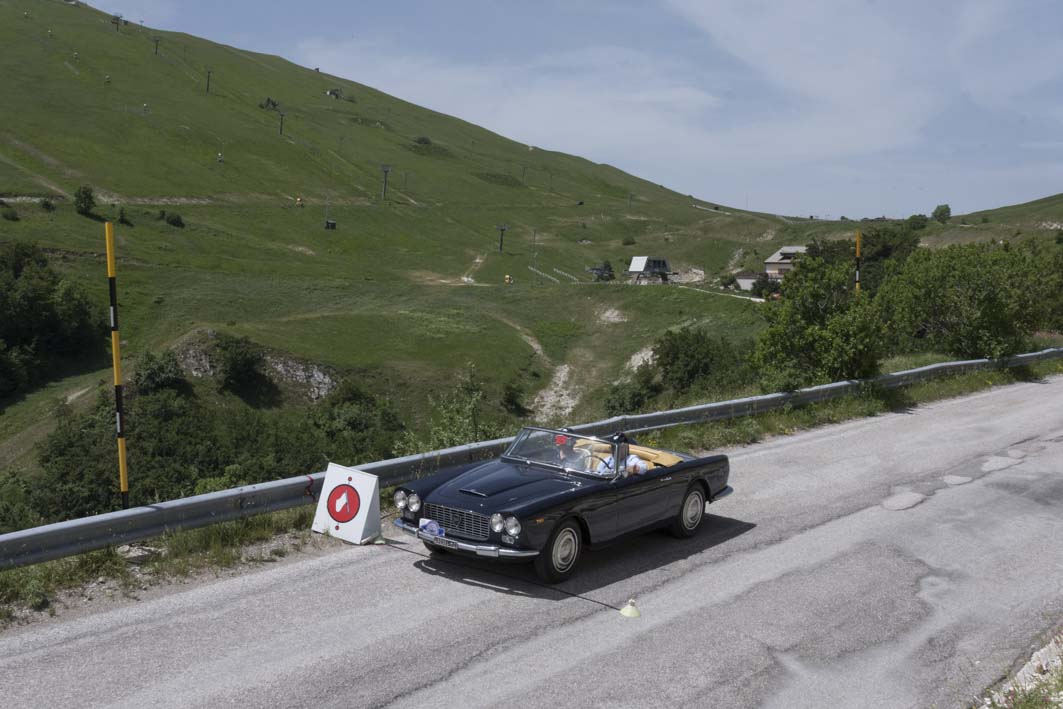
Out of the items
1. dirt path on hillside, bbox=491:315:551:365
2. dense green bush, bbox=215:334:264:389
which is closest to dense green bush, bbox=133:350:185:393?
dense green bush, bbox=215:334:264:389

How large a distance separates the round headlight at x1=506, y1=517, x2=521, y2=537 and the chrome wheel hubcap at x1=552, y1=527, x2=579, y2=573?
0.53 metres

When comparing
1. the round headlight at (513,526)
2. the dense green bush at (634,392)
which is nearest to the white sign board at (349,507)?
the round headlight at (513,526)

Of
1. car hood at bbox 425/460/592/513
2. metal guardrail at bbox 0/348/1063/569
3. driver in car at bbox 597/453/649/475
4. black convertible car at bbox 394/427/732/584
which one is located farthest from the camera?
driver in car at bbox 597/453/649/475

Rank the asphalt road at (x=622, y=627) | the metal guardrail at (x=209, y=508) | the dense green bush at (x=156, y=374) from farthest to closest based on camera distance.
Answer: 1. the dense green bush at (x=156, y=374)
2. the metal guardrail at (x=209, y=508)
3. the asphalt road at (x=622, y=627)

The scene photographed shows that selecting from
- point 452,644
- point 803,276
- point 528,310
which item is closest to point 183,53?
point 528,310

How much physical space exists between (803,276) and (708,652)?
15.9 meters

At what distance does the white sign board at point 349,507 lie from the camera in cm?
894

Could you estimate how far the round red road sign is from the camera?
903cm

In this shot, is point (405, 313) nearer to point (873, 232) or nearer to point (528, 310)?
point (528, 310)

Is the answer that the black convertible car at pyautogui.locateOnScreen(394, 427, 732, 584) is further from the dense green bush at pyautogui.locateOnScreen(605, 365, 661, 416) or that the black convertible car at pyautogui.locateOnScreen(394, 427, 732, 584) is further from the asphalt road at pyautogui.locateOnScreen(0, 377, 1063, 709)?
the dense green bush at pyautogui.locateOnScreen(605, 365, 661, 416)

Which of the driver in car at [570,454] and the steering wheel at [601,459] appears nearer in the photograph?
the steering wheel at [601,459]

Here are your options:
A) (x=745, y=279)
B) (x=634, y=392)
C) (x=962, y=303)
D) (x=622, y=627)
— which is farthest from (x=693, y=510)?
(x=745, y=279)

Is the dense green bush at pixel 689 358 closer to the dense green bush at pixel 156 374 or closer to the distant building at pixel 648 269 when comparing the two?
the dense green bush at pixel 156 374

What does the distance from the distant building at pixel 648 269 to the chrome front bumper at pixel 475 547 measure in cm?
9185
